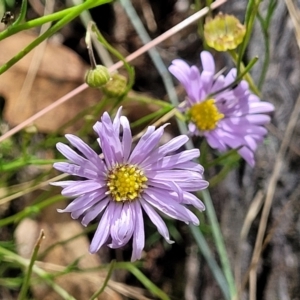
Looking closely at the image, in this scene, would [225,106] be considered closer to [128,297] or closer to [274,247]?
[274,247]

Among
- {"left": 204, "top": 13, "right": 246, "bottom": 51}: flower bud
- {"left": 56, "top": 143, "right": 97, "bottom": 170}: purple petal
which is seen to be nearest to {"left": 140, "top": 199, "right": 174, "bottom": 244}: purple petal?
{"left": 56, "top": 143, "right": 97, "bottom": 170}: purple petal

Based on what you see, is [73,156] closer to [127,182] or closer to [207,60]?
[127,182]

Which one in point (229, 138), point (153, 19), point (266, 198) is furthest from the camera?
point (153, 19)

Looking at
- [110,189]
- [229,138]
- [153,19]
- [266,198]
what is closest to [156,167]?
[110,189]

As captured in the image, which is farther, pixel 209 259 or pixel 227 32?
pixel 209 259

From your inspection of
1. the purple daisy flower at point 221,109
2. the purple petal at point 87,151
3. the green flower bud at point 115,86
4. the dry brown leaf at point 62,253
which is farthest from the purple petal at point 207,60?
the dry brown leaf at point 62,253

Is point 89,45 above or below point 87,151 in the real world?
above

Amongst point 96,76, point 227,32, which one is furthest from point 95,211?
point 227,32
